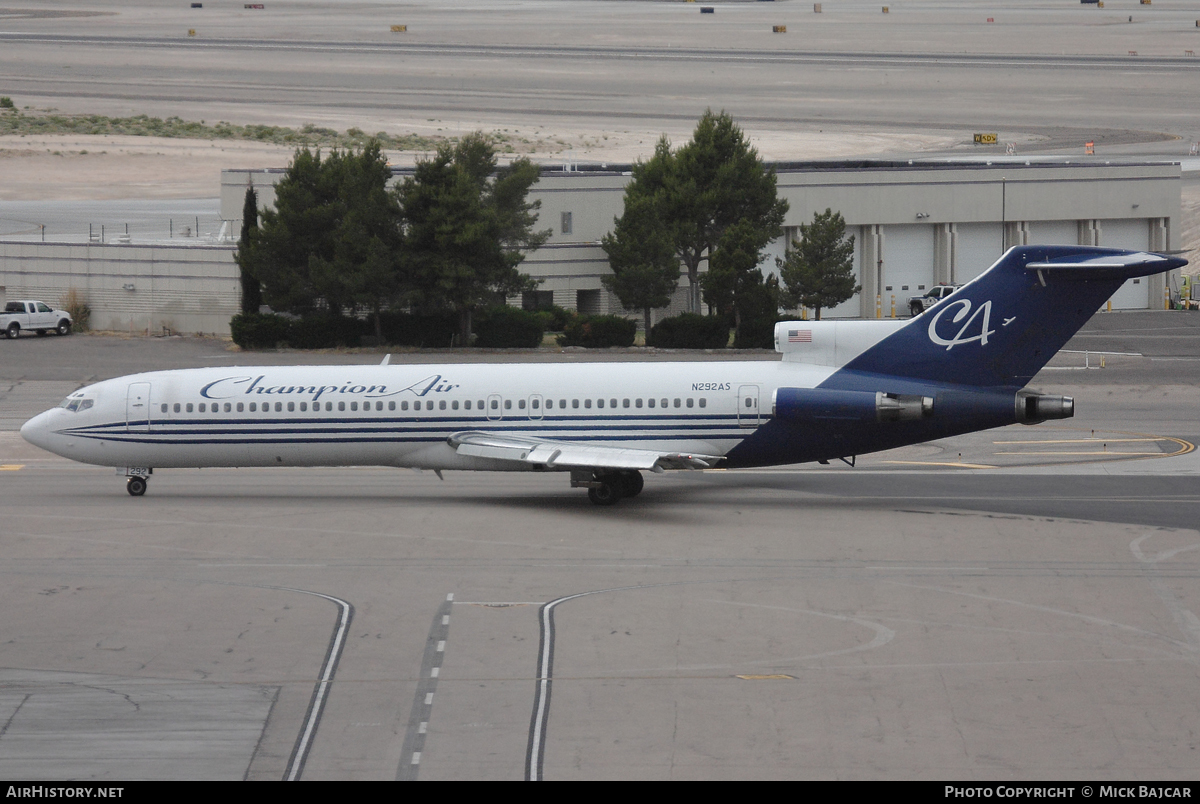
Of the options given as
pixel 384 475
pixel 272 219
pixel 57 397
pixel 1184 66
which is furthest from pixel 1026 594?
pixel 1184 66

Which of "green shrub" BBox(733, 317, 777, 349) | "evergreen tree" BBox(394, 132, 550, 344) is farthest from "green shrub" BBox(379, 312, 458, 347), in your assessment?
"green shrub" BBox(733, 317, 777, 349)

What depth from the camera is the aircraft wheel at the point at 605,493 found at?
33.8 metres

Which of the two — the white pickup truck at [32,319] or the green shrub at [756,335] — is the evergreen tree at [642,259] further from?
the white pickup truck at [32,319]

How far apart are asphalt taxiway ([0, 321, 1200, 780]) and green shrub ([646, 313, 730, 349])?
2716 centimetres

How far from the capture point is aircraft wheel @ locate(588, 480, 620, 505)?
33.8 metres

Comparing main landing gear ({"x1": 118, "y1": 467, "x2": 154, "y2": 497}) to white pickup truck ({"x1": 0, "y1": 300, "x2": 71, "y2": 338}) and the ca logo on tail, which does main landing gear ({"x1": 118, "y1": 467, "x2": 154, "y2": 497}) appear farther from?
white pickup truck ({"x1": 0, "y1": 300, "x2": 71, "y2": 338})

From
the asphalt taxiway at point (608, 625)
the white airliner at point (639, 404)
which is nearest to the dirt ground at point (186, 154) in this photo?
the white airliner at point (639, 404)

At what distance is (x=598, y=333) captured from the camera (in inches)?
2569

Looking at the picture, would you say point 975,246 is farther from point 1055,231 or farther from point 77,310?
point 77,310

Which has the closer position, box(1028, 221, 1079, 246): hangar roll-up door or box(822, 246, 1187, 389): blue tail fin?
box(822, 246, 1187, 389): blue tail fin

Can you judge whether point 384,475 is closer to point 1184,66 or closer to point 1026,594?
point 1026,594

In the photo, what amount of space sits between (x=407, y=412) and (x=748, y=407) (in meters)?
8.57

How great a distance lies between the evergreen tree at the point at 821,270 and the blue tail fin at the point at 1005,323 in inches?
1396

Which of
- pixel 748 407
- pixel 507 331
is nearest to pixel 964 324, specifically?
pixel 748 407
